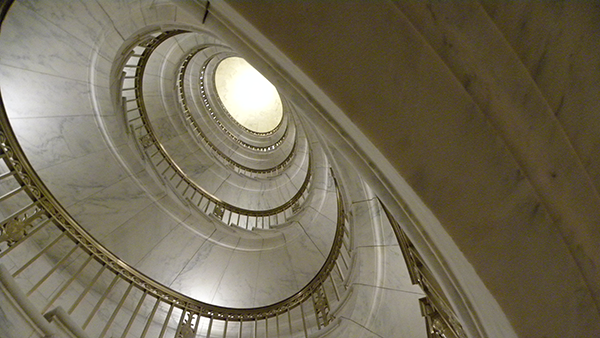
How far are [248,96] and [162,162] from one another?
6.64 m

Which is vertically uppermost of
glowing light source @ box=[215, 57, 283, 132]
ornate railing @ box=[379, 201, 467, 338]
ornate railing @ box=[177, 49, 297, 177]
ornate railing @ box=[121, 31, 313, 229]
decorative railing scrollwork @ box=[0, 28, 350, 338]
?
glowing light source @ box=[215, 57, 283, 132]

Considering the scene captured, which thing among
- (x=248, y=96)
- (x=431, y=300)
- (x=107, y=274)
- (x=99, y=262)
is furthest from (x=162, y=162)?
(x=248, y=96)

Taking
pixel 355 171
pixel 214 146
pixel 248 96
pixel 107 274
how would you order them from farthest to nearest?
pixel 248 96
pixel 214 146
pixel 107 274
pixel 355 171

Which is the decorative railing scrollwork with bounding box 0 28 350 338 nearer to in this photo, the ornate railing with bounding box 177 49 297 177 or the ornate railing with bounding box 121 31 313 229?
the ornate railing with bounding box 121 31 313 229

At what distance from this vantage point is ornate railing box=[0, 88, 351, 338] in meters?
3.13

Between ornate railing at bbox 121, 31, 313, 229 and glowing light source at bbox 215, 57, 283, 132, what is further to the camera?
glowing light source at bbox 215, 57, 283, 132

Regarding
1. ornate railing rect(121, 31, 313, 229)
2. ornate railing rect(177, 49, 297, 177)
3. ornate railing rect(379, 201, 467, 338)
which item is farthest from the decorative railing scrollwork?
ornate railing rect(177, 49, 297, 177)

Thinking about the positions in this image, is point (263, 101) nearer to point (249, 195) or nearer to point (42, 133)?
point (249, 195)

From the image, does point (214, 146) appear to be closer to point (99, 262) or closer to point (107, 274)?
point (107, 274)

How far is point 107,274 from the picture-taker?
5.67m

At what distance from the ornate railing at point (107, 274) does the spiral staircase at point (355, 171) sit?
30mm

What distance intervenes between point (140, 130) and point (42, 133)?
1883 mm

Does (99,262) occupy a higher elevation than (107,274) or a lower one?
lower

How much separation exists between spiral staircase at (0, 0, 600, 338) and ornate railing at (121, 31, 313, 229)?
3.2 inches
